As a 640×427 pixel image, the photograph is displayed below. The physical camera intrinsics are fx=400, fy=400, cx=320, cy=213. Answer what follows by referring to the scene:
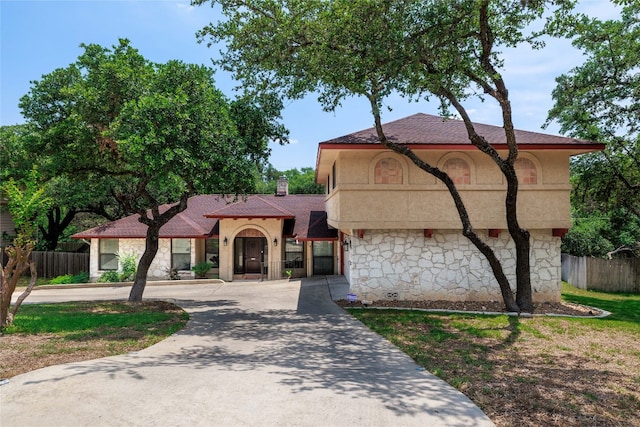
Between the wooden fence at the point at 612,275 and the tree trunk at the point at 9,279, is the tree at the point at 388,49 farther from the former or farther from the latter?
the wooden fence at the point at 612,275

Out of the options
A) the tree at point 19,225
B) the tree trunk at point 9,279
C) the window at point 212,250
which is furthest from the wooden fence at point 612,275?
the tree trunk at point 9,279

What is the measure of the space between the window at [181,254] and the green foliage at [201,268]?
69 centimetres

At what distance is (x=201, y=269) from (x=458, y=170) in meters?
12.9

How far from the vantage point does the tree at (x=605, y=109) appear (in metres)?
14.2

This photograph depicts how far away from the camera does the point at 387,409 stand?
4602 mm

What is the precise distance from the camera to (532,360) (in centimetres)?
691

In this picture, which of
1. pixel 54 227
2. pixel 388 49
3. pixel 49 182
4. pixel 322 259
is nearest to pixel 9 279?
pixel 388 49

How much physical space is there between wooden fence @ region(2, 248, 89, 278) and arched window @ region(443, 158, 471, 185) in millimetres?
20178

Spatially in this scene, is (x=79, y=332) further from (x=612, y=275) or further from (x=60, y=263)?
(x=612, y=275)

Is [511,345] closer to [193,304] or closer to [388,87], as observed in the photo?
[388,87]

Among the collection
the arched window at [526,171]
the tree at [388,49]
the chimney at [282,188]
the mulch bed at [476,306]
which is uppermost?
the tree at [388,49]

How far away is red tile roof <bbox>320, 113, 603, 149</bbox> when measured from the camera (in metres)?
12.4

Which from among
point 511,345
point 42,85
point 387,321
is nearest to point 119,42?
point 42,85

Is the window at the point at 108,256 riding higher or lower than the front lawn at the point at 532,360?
higher
